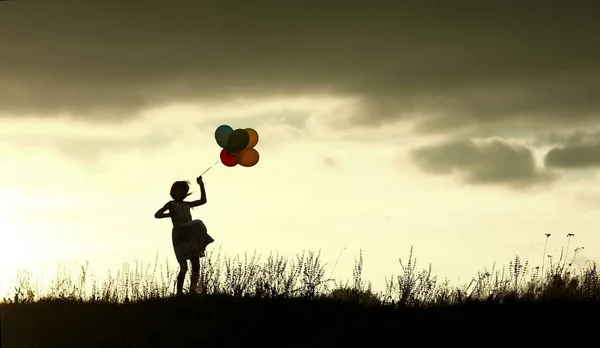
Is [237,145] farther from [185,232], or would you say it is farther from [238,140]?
[185,232]

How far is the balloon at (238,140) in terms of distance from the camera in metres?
16.2

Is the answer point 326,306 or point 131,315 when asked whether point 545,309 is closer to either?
point 326,306

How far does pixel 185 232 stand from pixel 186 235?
5 cm

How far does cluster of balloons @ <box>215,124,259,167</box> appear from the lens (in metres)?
16.2

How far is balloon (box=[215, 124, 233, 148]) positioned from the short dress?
1.28 metres

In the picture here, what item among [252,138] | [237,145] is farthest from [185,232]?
[252,138]

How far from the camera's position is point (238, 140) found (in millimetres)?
16219

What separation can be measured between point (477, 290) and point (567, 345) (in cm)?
245

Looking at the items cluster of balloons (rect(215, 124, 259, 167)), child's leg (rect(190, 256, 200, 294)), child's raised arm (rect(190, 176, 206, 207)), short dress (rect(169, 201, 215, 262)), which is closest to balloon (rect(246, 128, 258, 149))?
cluster of balloons (rect(215, 124, 259, 167))

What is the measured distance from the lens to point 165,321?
47.4 feet

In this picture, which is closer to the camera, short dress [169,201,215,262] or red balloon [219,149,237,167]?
short dress [169,201,215,262]

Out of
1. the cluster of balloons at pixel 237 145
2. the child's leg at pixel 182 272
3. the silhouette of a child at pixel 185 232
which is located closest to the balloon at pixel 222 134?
the cluster of balloons at pixel 237 145

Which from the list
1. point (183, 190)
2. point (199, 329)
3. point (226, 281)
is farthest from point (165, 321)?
point (183, 190)

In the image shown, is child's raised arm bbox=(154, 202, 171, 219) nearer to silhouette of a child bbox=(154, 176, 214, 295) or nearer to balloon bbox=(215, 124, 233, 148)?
silhouette of a child bbox=(154, 176, 214, 295)
